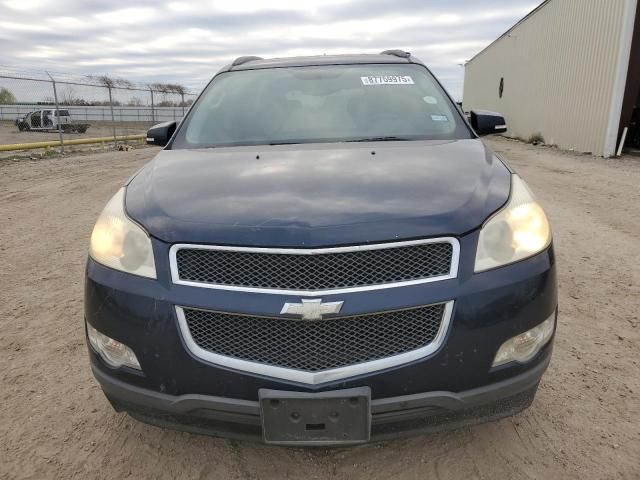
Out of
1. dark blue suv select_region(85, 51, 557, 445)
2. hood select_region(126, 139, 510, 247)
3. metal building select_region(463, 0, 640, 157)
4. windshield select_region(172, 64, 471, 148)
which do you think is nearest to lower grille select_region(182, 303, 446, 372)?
dark blue suv select_region(85, 51, 557, 445)

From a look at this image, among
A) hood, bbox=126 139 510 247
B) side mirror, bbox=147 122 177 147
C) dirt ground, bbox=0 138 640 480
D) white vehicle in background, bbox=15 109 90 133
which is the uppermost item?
side mirror, bbox=147 122 177 147

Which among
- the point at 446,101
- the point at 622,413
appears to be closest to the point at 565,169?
the point at 446,101

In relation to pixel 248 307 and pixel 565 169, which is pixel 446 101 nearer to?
pixel 248 307

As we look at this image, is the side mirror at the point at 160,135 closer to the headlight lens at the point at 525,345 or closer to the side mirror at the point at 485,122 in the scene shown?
the side mirror at the point at 485,122

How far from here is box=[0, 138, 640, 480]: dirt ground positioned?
2012 millimetres

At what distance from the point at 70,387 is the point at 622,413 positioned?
2.70 m

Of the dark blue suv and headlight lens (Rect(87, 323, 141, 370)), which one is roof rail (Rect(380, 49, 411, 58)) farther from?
headlight lens (Rect(87, 323, 141, 370))

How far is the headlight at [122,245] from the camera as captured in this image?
5.93 feet

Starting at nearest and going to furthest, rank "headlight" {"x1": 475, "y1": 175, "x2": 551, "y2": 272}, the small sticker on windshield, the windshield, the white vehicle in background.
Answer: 1. "headlight" {"x1": 475, "y1": 175, "x2": 551, "y2": 272}
2. the windshield
3. the small sticker on windshield
4. the white vehicle in background

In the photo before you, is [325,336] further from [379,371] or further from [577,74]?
[577,74]

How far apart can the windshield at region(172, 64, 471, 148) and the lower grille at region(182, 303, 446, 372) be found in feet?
4.29

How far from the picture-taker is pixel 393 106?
2.98 m

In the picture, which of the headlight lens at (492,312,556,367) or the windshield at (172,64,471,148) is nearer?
the headlight lens at (492,312,556,367)

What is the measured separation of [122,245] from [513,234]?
145 cm
